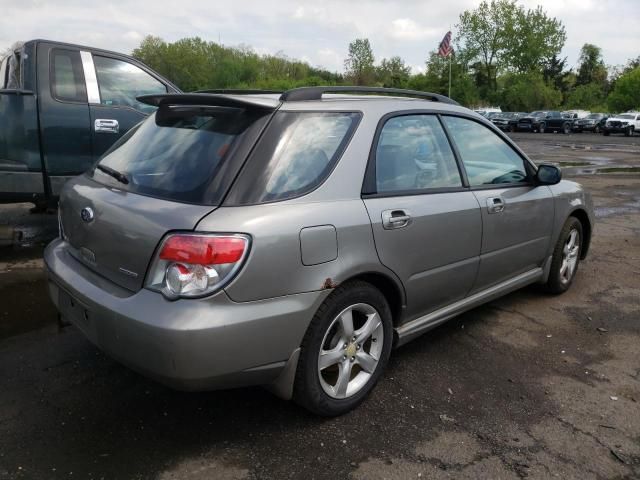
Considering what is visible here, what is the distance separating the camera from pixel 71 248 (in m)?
2.97

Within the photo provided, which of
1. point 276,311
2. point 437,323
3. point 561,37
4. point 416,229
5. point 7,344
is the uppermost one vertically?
point 561,37

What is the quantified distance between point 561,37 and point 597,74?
43.9 ft

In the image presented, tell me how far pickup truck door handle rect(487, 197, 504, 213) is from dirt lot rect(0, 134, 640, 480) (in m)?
0.90

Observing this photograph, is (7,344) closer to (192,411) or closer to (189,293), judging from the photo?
(192,411)

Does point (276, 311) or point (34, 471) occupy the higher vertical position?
point (276, 311)

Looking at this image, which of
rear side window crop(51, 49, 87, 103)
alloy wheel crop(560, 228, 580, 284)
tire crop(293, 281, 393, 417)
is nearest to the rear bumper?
tire crop(293, 281, 393, 417)

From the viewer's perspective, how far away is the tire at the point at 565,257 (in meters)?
4.55

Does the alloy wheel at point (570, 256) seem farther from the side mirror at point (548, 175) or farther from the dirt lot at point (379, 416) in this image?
the side mirror at point (548, 175)

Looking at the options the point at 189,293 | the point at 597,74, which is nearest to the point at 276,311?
the point at 189,293

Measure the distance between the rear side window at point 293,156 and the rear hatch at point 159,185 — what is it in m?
0.06

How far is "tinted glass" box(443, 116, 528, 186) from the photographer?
11.9 ft

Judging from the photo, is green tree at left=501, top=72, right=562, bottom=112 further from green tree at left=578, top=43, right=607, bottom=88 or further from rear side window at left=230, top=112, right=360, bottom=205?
rear side window at left=230, top=112, right=360, bottom=205

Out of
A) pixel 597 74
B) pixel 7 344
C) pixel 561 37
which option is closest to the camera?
pixel 7 344

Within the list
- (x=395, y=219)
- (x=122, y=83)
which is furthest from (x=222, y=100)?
(x=122, y=83)
